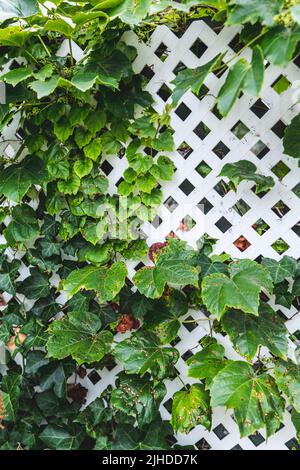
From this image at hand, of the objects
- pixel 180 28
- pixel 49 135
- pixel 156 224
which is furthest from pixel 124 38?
pixel 156 224

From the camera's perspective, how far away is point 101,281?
139 cm

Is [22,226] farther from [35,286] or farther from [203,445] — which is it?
[203,445]

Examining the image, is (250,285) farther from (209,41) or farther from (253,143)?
(209,41)

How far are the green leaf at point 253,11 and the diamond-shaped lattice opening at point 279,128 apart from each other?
0.38 metres

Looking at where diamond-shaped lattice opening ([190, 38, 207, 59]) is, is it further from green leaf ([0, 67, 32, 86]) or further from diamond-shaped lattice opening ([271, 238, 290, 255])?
diamond-shaped lattice opening ([271, 238, 290, 255])

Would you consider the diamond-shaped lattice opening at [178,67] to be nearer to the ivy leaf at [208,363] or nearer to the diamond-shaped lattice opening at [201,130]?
the diamond-shaped lattice opening at [201,130]

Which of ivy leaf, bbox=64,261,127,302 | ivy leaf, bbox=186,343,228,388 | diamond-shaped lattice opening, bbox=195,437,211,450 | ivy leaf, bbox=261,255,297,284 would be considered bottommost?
diamond-shaped lattice opening, bbox=195,437,211,450

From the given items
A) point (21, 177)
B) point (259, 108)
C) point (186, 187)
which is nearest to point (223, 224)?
point (186, 187)

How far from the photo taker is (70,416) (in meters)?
1.63

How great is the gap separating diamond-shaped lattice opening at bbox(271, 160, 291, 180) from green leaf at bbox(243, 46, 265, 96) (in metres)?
0.39

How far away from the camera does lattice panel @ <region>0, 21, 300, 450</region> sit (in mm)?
1308

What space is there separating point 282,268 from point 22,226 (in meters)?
1.04

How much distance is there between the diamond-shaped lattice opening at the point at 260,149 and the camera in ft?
4.38

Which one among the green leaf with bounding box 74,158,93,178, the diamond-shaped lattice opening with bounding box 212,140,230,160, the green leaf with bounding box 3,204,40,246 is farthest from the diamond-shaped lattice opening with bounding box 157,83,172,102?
the green leaf with bounding box 3,204,40,246
